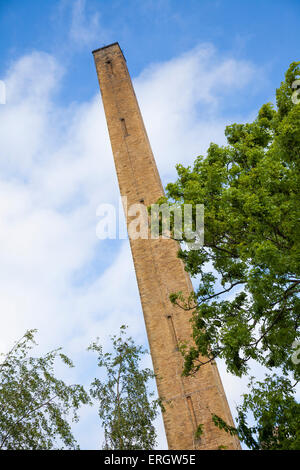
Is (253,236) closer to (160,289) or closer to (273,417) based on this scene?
(273,417)

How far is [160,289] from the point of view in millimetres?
19484

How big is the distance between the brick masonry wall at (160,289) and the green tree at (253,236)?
9.51 feet

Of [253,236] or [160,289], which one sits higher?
[160,289]

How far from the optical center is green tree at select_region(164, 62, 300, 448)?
9.89 metres

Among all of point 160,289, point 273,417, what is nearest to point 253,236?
point 273,417

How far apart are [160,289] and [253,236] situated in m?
9.57

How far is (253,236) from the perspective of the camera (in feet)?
34.2

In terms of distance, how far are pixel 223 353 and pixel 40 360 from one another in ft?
14.9

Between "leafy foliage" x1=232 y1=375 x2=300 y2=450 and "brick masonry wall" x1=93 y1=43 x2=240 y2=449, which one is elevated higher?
"brick masonry wall" x1=93 y1=43 x2=240 y2=449

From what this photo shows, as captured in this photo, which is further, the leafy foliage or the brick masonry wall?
the brick masonry wall

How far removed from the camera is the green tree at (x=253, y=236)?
9891 millimetres

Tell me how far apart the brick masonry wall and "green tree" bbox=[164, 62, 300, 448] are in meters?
2.90

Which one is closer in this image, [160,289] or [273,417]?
[273,417]
